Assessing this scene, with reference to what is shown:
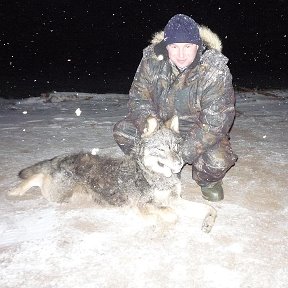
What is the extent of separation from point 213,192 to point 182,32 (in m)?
2.05

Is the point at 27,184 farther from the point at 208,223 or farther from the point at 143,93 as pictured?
the point at 208,223

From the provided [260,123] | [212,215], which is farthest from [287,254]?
[260,123]

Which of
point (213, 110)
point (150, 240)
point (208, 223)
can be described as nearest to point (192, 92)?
point (213, 110)

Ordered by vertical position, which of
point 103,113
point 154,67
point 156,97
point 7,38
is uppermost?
point 154,67

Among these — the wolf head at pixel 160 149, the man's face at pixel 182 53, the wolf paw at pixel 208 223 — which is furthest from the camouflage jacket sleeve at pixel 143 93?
the wolf paw at pixel 208 223

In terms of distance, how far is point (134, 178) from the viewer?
4109 millimetres

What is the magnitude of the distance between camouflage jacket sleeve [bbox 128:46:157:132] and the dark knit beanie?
0.54 m

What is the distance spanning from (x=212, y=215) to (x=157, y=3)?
5091 cm

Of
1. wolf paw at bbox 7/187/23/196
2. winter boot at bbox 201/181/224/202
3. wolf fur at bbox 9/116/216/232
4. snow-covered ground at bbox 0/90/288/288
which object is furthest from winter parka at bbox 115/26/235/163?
wolf paw at bbox 7/187/23/196

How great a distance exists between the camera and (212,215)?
389 cm

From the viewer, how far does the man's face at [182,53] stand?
451 cm

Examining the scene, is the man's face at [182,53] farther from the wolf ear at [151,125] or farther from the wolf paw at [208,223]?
the wolf paw at [208,223]

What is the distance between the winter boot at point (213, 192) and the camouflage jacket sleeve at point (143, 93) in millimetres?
1229

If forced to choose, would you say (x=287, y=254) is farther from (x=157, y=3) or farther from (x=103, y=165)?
(x=157, y=3)
